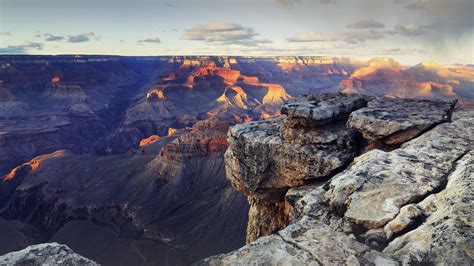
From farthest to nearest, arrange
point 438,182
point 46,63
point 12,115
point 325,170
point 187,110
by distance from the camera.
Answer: point 46,63 < point 187,110 < point 12,115 < point 325,170 < point 438,182

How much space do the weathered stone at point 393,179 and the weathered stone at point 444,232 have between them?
1.46 feet

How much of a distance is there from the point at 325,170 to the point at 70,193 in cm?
5192

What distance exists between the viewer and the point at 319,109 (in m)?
14.8

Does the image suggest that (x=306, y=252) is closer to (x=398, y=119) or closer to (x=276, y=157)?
(x=398, y=119)

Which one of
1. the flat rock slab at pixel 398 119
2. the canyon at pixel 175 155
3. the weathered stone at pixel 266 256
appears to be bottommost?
the canyon at pixel 175 155

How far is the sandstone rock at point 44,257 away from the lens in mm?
6141

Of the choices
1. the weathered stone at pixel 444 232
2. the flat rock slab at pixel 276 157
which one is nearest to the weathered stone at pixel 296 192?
the flat rock slab at pixel 276 157

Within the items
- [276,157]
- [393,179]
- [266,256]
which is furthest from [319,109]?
[266,256]

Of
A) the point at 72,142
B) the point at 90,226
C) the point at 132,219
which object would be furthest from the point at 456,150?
the point at 72,142

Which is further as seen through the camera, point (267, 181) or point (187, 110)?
point (187, 110)

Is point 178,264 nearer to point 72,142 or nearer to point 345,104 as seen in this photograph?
point 345,104

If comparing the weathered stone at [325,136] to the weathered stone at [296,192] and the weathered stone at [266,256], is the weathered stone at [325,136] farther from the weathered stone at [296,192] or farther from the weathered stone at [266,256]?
the weathered stone at [266,256]

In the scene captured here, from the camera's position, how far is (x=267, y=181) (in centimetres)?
1652

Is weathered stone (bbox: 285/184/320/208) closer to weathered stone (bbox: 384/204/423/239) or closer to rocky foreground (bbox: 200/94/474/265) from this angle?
rocky foreground (bbox: 200/94/474/265)
